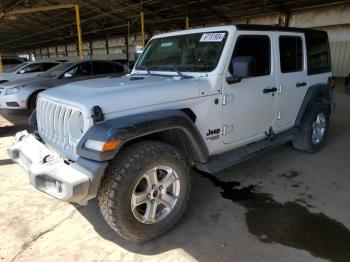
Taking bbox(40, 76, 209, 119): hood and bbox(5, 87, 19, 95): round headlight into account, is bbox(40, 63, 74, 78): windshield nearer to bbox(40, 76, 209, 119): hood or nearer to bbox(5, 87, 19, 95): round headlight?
bbox(5, 87, 19, 95): round headlight

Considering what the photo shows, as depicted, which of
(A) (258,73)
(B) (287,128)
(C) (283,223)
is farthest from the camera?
(B) (287,128)

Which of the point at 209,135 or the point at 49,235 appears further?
the point at 209,135

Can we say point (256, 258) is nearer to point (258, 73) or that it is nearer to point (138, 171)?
point (138, 171)

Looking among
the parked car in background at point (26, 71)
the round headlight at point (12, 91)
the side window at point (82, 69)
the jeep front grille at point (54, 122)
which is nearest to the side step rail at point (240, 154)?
the jeep front grille at point (54, 122)

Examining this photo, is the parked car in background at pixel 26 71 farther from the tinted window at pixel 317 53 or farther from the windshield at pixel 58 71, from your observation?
the tinted window at pixel 317 53

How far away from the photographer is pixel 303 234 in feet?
9.71

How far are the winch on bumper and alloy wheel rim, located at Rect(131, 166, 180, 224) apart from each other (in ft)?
1.38

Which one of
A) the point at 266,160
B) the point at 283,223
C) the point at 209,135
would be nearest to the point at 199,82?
the point at 209,135

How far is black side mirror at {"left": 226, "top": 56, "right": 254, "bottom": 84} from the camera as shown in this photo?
10.5 feet

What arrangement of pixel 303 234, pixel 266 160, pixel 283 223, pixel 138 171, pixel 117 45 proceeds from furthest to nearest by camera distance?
pixel 117 45, pixel 266 160, pixel 283 223, pixel 303 234, pixel 138 171

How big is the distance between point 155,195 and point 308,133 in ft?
10.3

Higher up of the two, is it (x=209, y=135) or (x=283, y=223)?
(x=209, y=135)

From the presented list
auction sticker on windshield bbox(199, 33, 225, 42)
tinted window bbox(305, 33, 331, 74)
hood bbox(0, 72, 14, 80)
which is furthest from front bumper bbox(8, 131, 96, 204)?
hood bbox(0, 72, 14, 80)

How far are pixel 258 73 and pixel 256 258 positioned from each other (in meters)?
2.13
